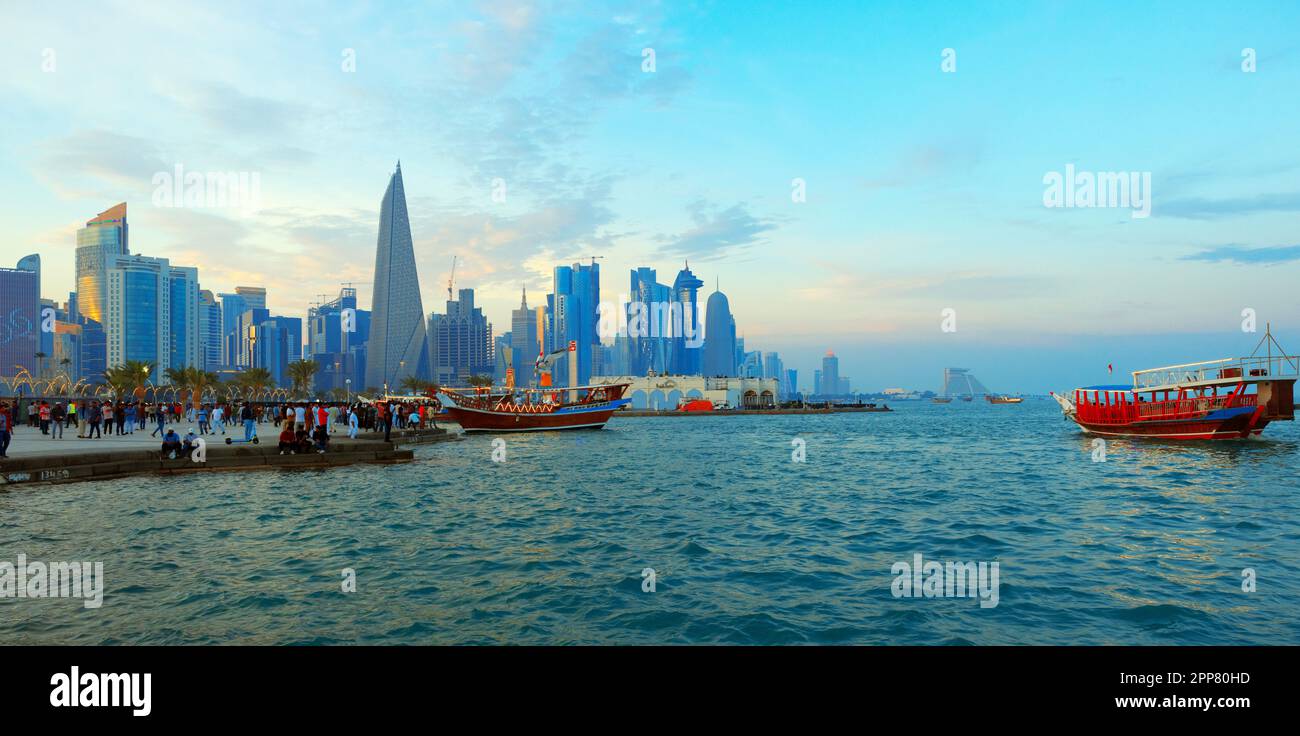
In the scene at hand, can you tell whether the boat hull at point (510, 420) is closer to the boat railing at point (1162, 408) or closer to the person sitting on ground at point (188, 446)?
the person sitting on ground at point (188, 446)

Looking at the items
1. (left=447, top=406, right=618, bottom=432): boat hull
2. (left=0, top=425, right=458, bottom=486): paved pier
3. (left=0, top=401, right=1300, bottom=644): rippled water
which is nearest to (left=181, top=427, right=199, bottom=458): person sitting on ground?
(left=0, top=425, right=458, bottom=486): paved pier

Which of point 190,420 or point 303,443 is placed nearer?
point 303,443

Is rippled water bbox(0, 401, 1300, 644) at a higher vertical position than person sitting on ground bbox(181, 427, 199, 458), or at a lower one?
lower

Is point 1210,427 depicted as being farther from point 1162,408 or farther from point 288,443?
point 288,443

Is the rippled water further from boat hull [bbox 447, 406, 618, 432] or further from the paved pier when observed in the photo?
boat hull [bbox 447, 406, 618, 432]

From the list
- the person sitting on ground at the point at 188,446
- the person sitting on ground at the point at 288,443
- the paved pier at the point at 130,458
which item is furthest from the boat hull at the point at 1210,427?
the person sitting on ground at the point at 188,446

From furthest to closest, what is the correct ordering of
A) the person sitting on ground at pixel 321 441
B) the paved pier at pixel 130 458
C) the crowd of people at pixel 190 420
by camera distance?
the person sitting on ground at pixel 321 441, the crowd of people at pixel 190 420, the paved pier at pixel 130 458

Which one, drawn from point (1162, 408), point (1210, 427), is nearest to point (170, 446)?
point (1162, 408)
